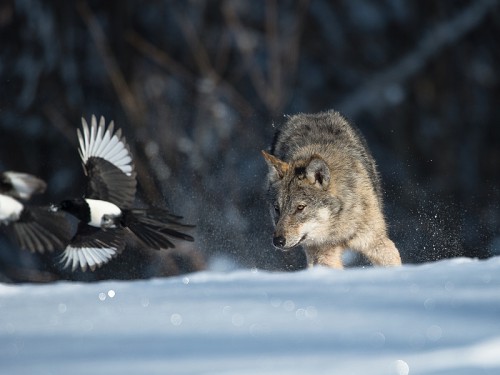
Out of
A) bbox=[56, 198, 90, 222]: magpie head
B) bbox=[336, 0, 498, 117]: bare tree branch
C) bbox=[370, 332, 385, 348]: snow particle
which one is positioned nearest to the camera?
bbox=[370, 332, 385, 348]: snow particle

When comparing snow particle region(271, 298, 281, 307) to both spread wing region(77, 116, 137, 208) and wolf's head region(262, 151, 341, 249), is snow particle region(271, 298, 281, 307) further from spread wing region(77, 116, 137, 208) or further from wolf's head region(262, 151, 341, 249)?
wolf's head region(262, 151, 341, 249)

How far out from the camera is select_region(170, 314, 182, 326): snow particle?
13.1 feet

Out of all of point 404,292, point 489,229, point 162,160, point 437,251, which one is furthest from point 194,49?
point 404,292

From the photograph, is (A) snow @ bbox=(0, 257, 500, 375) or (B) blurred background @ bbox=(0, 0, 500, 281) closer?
(A) snow @ bbox=(0, 257, 500, 375)

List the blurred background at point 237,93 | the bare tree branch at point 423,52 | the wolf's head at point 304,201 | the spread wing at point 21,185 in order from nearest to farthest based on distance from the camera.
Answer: the spread wing at point 21,185 < the wolf's head at point 304,201 < the blurred background at point 237,93 < the bare tree branch at point 423,52

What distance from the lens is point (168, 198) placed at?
11258 millimetres

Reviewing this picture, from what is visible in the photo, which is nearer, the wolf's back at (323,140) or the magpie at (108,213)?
the magpie at (108,213)

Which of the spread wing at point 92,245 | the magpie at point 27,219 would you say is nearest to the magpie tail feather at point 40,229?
the magpie at point 27,219

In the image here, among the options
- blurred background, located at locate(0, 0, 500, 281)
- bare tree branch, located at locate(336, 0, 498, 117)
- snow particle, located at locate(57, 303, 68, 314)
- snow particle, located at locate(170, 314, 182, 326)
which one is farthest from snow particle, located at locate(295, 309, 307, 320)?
bare tree branch, located at locate(336, 0, 498, 117)

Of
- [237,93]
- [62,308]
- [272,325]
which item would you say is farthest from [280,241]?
[237,93]

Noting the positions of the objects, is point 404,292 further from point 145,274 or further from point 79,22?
point 79,22

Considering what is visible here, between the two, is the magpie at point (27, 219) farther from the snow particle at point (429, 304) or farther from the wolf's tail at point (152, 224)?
the snow particle at point (429, 304)

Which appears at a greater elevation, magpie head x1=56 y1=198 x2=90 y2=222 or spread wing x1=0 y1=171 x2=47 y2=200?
magpie head x1=56 y1=198 x2=90 y2=222

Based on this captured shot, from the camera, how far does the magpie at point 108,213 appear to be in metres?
5.62
